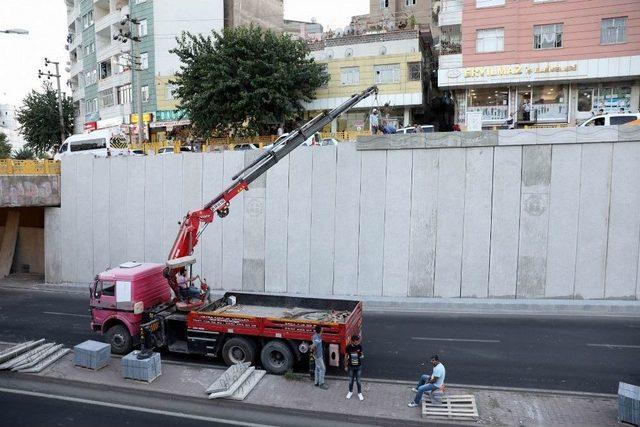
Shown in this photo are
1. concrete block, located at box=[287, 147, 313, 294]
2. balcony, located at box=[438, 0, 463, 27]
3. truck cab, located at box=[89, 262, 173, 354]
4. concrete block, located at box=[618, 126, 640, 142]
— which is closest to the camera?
truck cab, located at box=[89, 262, 173, 354]

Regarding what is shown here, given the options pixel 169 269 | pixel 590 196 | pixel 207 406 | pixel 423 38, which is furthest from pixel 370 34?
pixel 207 406

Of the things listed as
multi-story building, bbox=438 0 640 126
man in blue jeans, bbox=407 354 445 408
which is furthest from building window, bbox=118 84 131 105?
man in blue jeans, bbox=407 354 445 408

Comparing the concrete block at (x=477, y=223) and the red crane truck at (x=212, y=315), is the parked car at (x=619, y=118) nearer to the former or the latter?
the concrete block at (x=477, y=223)

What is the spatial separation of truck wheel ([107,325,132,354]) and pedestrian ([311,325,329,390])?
622cm

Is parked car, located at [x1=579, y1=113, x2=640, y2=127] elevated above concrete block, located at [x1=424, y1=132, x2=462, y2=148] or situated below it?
above

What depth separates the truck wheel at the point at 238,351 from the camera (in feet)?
44.4

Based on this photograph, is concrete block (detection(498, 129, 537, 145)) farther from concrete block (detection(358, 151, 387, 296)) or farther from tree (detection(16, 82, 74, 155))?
tree (detection(16, 82, 74, 155))

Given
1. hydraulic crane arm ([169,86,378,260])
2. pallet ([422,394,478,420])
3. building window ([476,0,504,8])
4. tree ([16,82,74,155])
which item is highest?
building window ([476,0,504,8])

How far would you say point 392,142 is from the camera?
22.4 metres

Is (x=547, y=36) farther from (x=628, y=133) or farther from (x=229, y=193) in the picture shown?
(x=229, y=193)

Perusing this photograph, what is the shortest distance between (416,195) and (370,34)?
1989 centimetres

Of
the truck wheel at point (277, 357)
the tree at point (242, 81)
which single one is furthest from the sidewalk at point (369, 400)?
the tree at point (242, 81)

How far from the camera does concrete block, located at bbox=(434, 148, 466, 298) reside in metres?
21.9

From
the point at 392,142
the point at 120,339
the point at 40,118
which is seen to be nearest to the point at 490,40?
the point at 392,142
